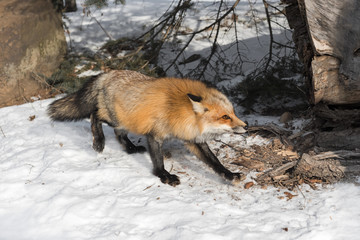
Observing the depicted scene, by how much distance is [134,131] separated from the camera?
4336 millimetres

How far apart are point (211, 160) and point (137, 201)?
1.09 metres

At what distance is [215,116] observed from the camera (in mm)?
3701

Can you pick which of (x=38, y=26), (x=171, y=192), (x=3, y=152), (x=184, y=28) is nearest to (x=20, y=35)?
(x=38, y=26)

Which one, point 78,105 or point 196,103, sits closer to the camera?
point 196,103

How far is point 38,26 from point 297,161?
226 inches

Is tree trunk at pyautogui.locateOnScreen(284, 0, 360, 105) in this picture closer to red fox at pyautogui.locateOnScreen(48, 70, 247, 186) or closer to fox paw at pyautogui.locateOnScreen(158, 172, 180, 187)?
red fox at pyautogui.locateOnScreen(48, 70, 247, 186)

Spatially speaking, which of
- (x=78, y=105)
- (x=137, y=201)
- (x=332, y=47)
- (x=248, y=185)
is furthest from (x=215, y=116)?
(x=78, y=105)

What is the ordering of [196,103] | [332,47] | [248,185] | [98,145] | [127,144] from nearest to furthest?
[332,47], [196,103], [248,185], [98,145], [127,144]

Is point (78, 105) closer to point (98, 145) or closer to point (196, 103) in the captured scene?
point (98, 145)

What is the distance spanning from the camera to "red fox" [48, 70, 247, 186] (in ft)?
12.2

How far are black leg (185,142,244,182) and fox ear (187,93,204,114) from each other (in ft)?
2.19

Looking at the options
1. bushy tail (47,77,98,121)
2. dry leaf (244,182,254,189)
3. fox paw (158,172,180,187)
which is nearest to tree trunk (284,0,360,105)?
dry leaf (244,182,254,189)

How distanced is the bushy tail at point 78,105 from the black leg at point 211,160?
4.93 ft

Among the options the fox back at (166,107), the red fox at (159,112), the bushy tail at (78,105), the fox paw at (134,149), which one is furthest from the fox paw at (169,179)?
the bushy tail at (78,105)
